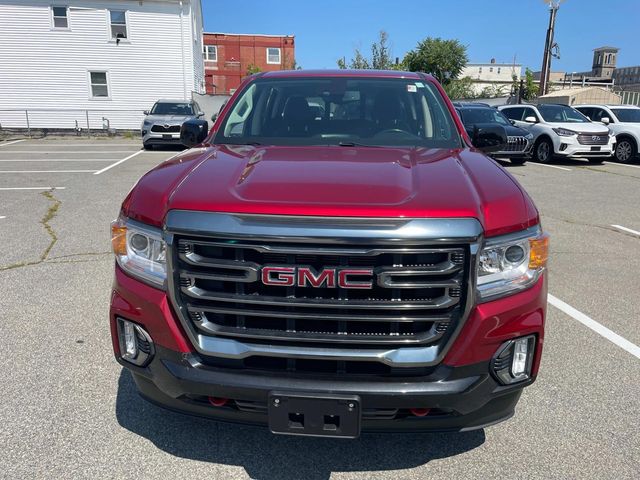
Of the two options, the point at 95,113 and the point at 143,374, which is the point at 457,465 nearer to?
the point at 143,374

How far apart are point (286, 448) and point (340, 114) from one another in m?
2.14

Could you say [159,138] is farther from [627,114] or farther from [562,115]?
[627,114]

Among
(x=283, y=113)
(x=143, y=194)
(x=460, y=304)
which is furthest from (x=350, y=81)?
(x=460, y=304)

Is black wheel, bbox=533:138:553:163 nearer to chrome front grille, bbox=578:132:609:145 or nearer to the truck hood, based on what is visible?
chrome front grille, bbox=578:132:609:145

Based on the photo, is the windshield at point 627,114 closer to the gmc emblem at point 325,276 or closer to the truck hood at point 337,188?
the truck hood at point 337,188

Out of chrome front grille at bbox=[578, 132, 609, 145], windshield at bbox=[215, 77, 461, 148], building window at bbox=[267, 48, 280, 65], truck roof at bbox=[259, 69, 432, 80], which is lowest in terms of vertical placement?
chrome front grille at bbox=[578, 132, 609, 145]

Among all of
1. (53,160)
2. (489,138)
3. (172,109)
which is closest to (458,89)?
(172,109)

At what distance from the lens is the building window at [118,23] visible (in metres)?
24.5

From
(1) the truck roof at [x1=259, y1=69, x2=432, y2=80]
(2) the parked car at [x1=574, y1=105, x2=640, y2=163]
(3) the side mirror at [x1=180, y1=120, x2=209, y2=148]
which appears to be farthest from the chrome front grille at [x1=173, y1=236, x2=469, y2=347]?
(2) the parked car at [x1=574, y1=105, x2=640, y2=163]

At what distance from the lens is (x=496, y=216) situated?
2227 mm

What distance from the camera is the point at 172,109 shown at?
1870 centimetres

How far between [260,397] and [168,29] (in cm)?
2584

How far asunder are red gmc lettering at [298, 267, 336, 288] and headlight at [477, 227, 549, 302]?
23.4 inches

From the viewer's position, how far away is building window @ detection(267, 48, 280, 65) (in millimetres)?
52250
